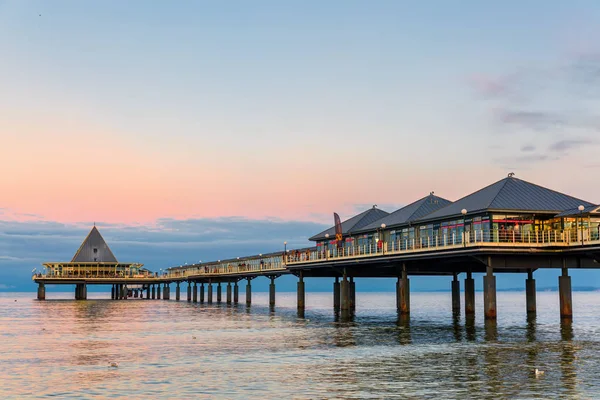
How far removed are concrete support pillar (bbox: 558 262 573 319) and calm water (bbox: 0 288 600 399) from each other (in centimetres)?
185

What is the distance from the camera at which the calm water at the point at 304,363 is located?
33.2 m

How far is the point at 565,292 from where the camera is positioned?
69.8m

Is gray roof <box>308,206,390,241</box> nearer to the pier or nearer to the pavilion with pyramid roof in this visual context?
the pier

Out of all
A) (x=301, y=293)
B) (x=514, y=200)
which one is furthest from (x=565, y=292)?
(x=301, y=293)

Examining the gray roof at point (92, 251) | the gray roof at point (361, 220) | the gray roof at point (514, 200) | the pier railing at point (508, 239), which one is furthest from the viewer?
the gray roof at point (92, 251)

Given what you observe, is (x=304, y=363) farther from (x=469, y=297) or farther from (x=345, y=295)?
(x=345, y=295)

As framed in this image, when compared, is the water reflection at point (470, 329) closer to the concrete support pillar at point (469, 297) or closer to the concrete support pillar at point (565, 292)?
the concrete support pillar at point (469, 297)

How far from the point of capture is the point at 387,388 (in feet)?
109

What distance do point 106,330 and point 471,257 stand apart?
34192 millimetres

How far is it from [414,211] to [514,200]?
19.8 m

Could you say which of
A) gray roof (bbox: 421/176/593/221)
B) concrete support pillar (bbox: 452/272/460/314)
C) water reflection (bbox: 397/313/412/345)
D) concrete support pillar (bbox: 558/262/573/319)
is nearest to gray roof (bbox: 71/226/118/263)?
concrete support pillar (bbox: 452/272/460/314)

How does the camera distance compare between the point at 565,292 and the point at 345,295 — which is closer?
the point at 565,292

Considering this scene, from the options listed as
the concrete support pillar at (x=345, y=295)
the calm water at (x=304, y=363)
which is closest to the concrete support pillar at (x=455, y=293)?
the concrete support pillar at (x=345, y=295)

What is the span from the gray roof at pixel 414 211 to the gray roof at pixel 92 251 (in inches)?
3780
